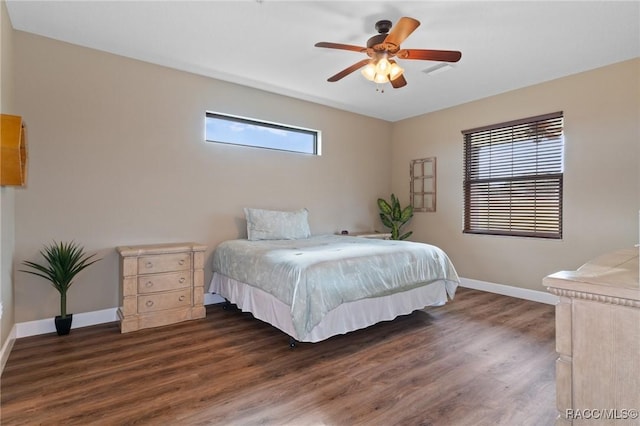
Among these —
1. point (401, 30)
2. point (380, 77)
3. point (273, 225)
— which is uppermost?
point (401, 30)

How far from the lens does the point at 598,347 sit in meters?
0.82

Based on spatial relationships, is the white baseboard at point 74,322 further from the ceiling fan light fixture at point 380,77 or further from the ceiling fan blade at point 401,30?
the ceiling fan blade at point 401,30

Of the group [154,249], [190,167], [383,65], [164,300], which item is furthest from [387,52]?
[164,300]

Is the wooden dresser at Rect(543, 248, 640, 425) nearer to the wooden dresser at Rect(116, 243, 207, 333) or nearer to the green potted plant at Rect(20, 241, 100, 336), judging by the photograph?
the wooden dresser at Rect(116, 243, 207, 333)

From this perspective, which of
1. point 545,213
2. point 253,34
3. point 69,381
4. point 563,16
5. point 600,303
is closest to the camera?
point 600,303

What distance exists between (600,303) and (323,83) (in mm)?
3864

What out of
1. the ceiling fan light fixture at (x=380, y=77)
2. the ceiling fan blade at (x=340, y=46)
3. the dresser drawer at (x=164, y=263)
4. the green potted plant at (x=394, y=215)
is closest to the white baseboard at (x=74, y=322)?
the dresser drawer at (x=164, y=263)

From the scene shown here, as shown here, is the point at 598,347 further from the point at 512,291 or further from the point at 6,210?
the point at 512,291

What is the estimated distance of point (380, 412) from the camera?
183cm

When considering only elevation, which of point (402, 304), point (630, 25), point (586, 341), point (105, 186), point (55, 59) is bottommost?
point (402, 304)

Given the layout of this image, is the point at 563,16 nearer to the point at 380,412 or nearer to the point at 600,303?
the point at 600,303

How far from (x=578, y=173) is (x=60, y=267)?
531cm

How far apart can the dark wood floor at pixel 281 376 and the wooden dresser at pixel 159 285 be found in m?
0.14

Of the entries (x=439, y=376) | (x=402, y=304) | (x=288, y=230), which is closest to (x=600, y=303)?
(x=439, y=376)
